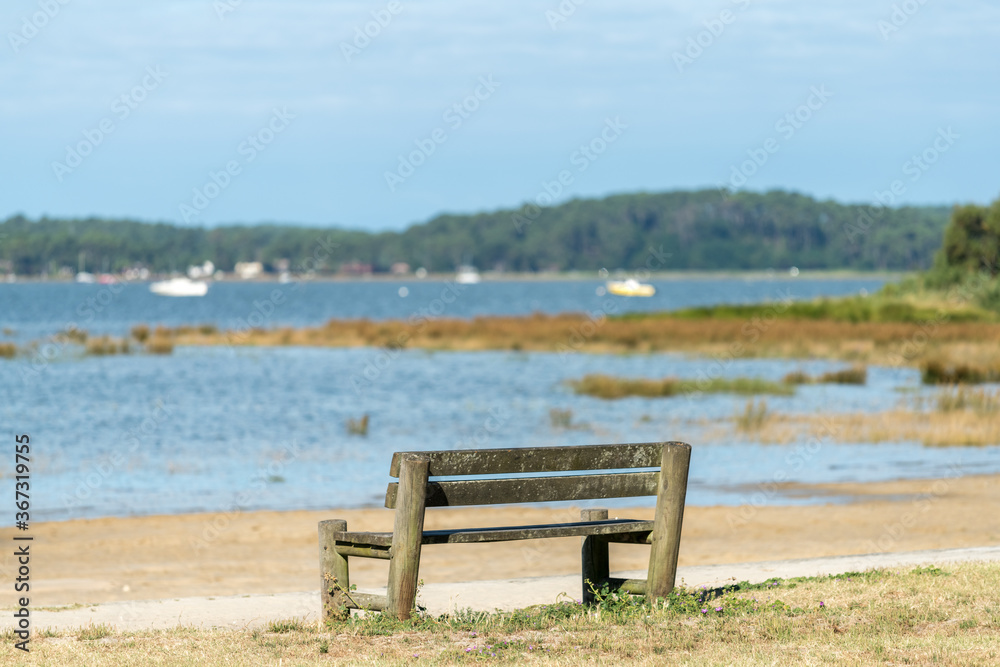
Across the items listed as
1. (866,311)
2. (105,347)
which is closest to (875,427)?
(866,311)

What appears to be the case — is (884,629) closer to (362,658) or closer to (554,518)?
(362,658)

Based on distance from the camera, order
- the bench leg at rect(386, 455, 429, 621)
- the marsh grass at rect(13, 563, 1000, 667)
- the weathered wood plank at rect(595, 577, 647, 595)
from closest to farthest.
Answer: the marsh grass at rect(13, 563, 1000, 667)
the bench leg at rect(386, 455, 429, 621)
the weathered wood plank at rect(595, 577, 647, 595)

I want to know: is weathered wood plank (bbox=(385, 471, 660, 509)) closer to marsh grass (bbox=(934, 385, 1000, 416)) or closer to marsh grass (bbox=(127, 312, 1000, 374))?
marsh grass (bbox=(934, 385, 1000, 416))

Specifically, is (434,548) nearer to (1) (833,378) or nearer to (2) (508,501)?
(2) (508,501)

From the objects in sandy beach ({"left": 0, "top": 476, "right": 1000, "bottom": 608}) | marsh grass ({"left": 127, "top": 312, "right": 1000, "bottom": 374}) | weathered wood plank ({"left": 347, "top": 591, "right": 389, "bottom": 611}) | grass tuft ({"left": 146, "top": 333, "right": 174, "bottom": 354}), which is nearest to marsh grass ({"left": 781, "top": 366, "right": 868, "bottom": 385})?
marsh grass ({"left": 127, "top": 312, "right": 1000, "bottom": 374})

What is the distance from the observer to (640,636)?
7.13m

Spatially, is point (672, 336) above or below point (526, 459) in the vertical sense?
below

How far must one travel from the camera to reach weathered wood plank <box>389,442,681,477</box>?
23.3 feet

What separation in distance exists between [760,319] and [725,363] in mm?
11836

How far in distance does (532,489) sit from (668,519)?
1009mm

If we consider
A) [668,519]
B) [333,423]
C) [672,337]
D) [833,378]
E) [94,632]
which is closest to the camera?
[94,632]

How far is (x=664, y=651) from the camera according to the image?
682 centimetres

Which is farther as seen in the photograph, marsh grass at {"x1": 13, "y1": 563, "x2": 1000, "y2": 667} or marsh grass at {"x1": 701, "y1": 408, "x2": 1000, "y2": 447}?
marsh grass at {"x1": 701, "y1": 408, "x2": 1000, "y2": 447}

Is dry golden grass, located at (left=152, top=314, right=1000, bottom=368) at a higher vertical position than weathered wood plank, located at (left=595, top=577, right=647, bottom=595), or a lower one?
lower
